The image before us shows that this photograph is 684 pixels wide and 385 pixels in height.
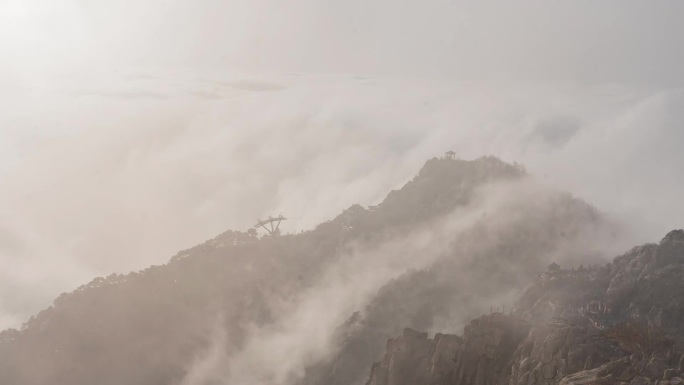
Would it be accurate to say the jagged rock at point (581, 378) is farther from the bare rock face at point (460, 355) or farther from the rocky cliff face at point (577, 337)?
the bare rock face at point (460, 355)

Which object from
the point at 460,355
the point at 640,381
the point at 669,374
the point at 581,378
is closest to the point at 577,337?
the point at 581,378

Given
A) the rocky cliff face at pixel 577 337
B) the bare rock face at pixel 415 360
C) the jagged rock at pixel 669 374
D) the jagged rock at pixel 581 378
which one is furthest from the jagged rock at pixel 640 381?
the bare rock face at pixel 415 360

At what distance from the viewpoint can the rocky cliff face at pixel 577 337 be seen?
95.8 m

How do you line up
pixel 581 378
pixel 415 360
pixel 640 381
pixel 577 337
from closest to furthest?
pixel 640 381
pixel 581 378
pixel 577 337
pixel 415 360

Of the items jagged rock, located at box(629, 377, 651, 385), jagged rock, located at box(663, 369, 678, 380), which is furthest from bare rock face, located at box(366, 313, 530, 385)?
jagged rock, located at box(663, 369, 678, 380)

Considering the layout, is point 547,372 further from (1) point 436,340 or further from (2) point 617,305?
(2) point 617,305

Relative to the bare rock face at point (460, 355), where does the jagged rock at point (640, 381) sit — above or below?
below

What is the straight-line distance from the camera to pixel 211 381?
638ft

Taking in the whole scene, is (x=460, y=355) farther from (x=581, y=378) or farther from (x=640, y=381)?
(x=640, y=381)

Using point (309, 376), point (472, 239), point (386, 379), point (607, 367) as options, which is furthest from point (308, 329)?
point (607, 367)

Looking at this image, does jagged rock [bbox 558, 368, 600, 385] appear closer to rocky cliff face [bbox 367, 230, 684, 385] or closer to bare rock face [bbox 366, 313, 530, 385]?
rocky cliff face [bbox 367, 230, 684, 385]

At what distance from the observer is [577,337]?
332ft

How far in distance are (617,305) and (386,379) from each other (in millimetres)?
48676

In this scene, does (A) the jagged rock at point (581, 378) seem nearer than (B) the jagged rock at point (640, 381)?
No
